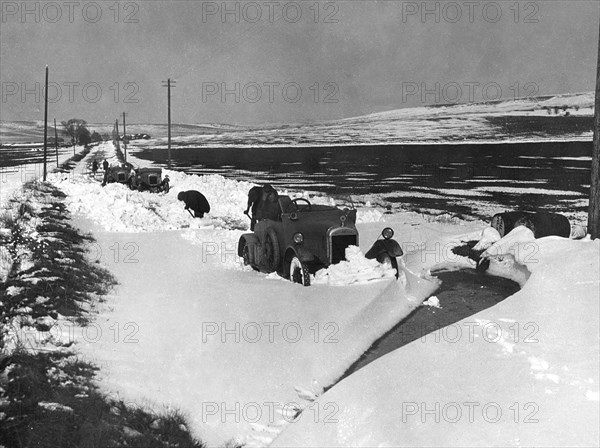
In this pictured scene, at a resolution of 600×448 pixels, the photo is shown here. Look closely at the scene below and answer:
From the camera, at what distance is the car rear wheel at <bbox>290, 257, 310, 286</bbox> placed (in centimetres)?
897

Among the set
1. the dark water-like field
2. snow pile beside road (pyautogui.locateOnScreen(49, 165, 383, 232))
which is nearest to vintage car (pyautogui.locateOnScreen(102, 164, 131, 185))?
snow pile beside road (pyautogui.locateOnScreen(49, 165, 383, 232))

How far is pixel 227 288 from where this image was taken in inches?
365

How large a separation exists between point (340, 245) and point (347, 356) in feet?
9.48

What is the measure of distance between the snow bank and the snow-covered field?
2 cm

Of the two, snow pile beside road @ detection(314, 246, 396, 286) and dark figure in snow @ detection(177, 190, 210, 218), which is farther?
dark figure in snow @ detection(177, 190, 210, 218)

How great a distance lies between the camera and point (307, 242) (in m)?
9.59

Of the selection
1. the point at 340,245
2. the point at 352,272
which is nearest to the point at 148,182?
the point at 340,245

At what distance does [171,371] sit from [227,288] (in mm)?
3092

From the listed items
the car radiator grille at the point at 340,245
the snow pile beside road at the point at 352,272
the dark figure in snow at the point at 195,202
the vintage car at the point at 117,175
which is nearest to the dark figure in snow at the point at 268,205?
the car radiator grille at the point at 340,245

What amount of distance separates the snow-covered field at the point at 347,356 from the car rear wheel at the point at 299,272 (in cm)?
17

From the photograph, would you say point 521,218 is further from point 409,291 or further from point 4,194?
point 4,194

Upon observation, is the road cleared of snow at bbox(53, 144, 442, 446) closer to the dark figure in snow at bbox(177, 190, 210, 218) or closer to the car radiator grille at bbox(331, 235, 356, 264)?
the car radiator grille at bbox(331, 235, 356, 264)

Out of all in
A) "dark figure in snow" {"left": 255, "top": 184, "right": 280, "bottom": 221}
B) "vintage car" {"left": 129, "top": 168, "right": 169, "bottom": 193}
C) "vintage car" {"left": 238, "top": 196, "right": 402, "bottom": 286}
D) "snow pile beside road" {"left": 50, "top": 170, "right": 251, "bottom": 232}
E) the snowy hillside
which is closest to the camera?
"vintage car" {"left": 238, "top": 196, "right": 402, "bottom": 286}

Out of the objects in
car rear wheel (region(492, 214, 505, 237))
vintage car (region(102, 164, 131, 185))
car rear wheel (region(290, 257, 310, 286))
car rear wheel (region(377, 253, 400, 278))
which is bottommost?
car rear wheel (region(290, 257, 310, 286))
